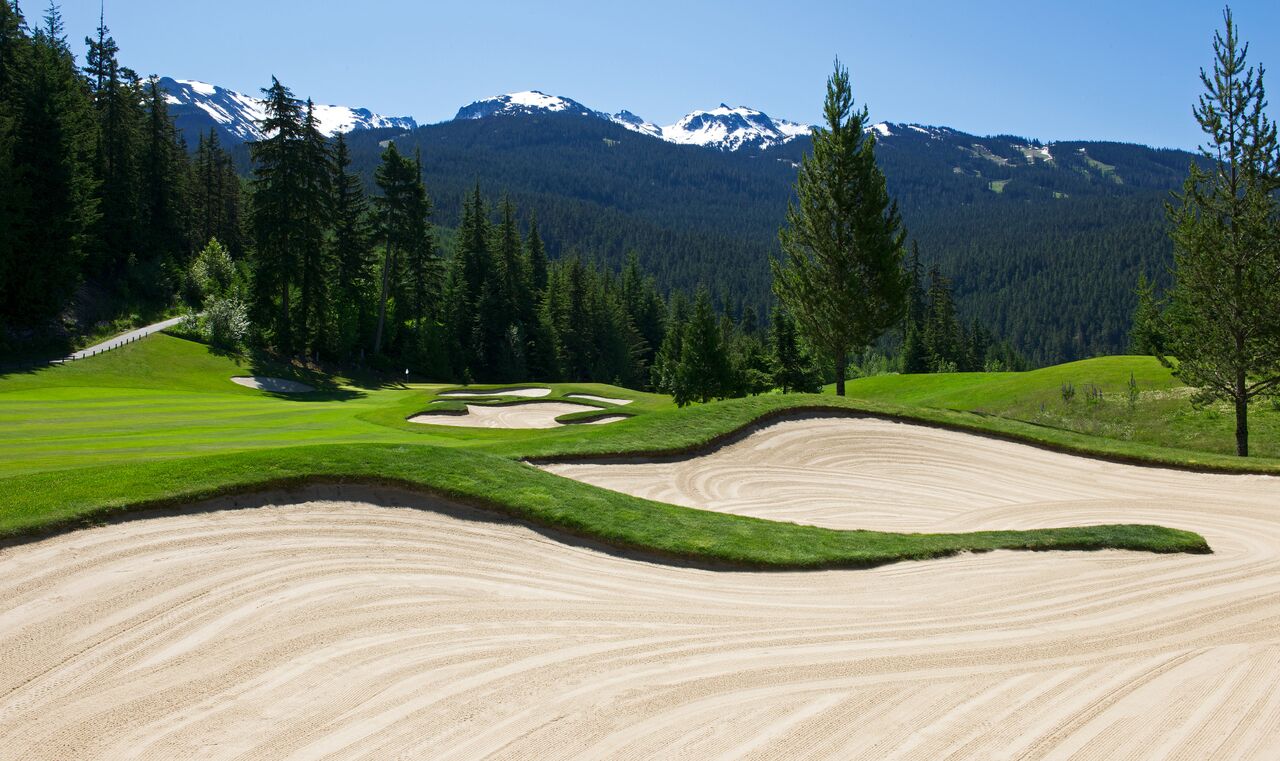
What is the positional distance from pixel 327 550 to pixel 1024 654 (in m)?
8.15

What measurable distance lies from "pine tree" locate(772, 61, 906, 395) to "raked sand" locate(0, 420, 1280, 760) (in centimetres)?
1738

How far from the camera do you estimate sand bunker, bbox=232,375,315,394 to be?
40.9m

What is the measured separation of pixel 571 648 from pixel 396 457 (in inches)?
223

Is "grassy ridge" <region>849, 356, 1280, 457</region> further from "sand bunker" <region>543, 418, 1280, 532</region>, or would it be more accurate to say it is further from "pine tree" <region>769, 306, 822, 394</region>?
"pine tree" <region>769, 306, 822, 394</region>

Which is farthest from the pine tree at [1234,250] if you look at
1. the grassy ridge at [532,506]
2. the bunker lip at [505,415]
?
the bunker lip at [505,415]

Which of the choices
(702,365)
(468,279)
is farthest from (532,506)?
(468,279)

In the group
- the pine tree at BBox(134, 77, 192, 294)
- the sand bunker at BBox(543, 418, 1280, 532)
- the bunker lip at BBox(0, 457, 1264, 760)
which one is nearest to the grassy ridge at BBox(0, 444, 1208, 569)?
the bunker lip at BBox(0, 457, 1264, 760)

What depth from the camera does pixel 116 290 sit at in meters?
51.5

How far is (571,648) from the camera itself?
7.18m

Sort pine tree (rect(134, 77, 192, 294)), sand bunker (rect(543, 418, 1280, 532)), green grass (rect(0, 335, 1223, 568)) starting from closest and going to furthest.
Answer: green grass (rect(0, 335, 1223, 568)), sand bunker (rect(543, 418, 1280, 532)), pine tree (rect(134, 77, 192, 294))

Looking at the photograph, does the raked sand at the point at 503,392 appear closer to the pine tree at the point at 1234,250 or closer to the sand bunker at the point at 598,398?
the sand bunker at the point at 598,398

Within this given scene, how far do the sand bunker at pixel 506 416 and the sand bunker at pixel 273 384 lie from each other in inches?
587

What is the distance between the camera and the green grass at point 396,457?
31.8 ft

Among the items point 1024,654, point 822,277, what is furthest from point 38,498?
point 822,277
